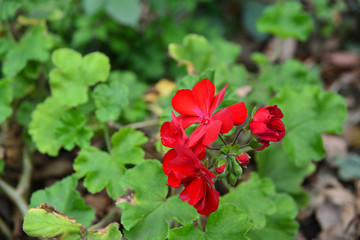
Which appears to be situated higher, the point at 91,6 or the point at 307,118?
the point at 91,6

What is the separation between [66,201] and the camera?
6.17 ft

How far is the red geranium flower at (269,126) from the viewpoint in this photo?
1.33 m

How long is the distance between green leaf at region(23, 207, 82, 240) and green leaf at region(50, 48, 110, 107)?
721mm

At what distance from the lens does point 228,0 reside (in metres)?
4.11

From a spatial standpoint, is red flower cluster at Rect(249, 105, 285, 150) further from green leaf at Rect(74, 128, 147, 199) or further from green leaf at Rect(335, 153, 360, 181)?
green leaf at Rect(335, 153, 360, 181)

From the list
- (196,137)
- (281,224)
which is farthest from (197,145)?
(281,224)

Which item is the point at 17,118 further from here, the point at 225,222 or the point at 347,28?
the point at 347,28

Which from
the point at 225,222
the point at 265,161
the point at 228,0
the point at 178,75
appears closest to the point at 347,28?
the point at 228,0

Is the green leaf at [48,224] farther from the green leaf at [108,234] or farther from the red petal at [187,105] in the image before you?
the red petal at [187,105]

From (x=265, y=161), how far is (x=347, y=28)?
2163 millimetres

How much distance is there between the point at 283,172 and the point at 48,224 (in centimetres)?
159

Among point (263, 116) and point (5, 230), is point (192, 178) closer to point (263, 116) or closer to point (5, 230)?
point (263, 116)

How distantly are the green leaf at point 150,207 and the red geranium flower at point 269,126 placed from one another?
0.56 m

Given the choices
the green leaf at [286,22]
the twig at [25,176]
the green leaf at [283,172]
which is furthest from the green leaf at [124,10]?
the green leaf at [283,172]
